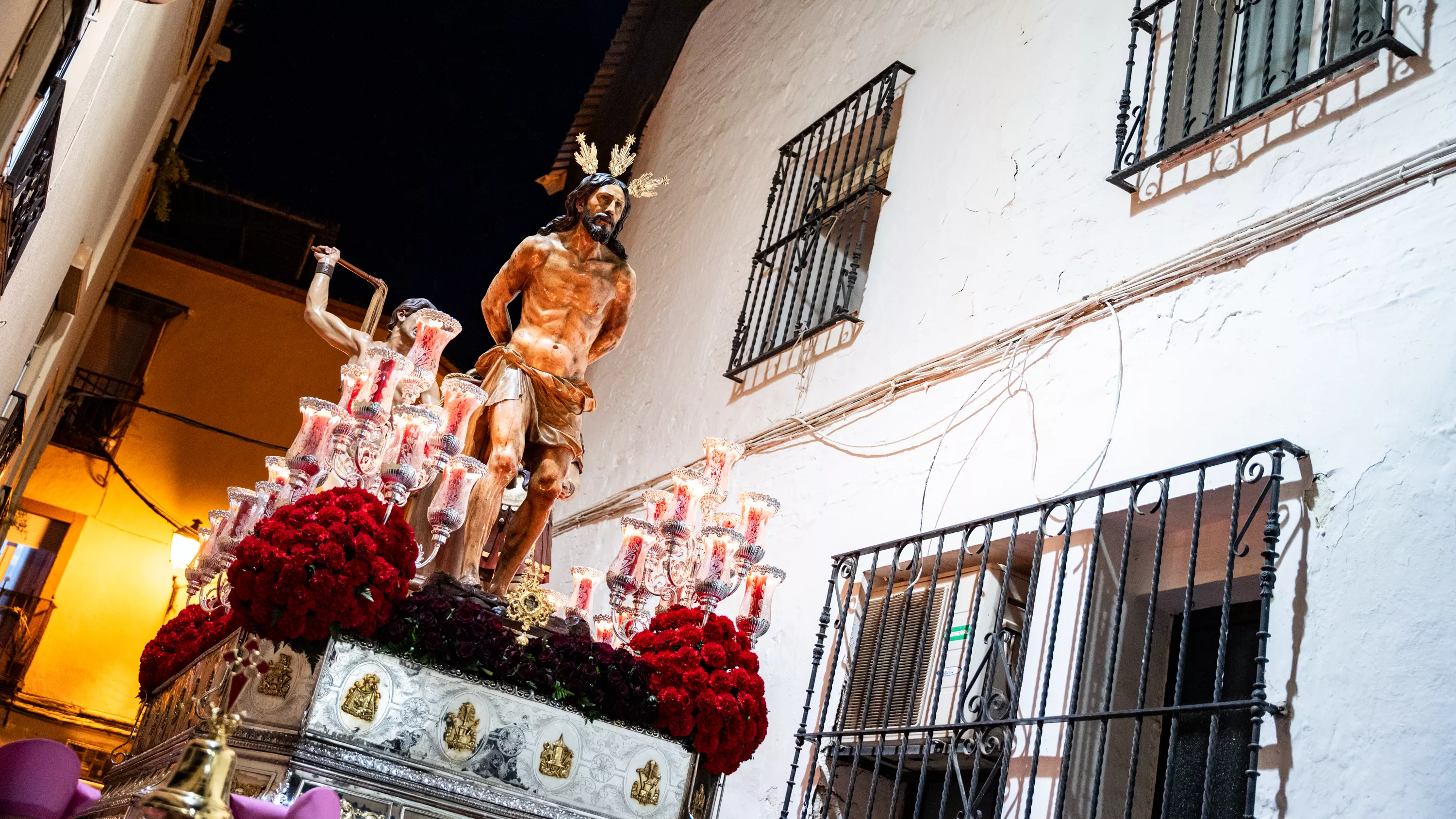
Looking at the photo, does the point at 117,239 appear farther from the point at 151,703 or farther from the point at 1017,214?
the point at 1017,214

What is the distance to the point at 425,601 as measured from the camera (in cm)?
412

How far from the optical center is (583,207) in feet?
18.0

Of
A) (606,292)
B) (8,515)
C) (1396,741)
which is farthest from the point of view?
(8,515)

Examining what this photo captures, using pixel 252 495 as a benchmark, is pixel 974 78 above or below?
above

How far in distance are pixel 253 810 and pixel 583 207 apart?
12.0 ft

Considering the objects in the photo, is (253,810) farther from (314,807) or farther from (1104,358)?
(1104,358)

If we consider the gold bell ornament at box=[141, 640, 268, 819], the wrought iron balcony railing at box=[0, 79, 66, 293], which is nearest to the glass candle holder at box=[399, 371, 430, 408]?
the wrought iron balcony railing at box=[0, 79, 66, 293]

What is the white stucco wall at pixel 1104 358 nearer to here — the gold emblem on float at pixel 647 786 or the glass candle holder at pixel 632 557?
the glass candle holder at pixel 632 557

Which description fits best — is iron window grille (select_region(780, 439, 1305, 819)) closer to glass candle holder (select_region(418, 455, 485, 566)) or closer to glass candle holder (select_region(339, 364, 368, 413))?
glass candle holder (select_region(418, 455, 485, 566))

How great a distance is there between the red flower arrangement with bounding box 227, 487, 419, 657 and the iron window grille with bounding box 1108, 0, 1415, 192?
3233 mm

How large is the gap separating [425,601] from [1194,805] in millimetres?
2587

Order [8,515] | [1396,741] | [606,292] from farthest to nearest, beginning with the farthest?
[8,515], [606,292], [1396,741]

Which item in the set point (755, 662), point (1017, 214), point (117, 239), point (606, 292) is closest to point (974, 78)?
point (1017, 214)

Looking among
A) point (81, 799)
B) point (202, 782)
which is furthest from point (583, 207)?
point (202, 782)
